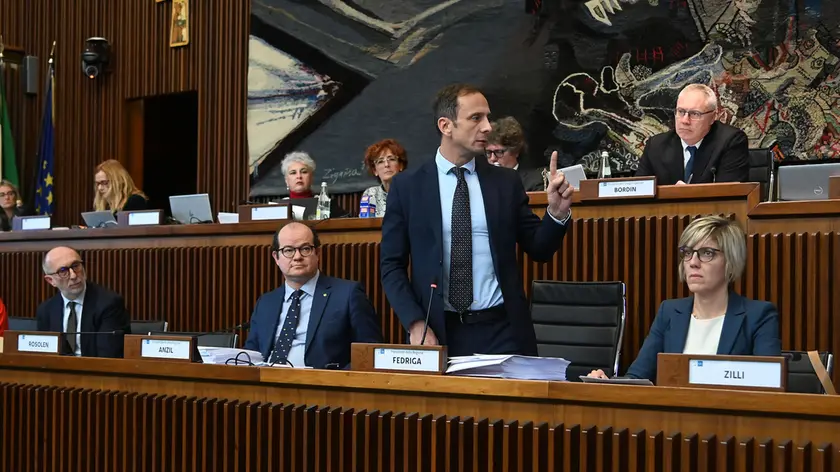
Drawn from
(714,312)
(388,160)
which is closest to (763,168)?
(388,160)

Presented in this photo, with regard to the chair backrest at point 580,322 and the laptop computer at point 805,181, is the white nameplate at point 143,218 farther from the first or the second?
the laptop computer at point 805,181

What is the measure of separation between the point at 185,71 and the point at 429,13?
2.47m

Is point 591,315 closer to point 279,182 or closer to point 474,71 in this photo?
point 474,71

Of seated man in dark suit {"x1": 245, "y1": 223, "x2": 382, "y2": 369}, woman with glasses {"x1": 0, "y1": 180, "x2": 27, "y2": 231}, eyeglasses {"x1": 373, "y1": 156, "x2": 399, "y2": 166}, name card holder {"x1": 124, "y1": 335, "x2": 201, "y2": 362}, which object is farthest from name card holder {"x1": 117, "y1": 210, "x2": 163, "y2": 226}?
name card holder {"x1": 124, "y1": 335, "x2": 201, "y2": 362}

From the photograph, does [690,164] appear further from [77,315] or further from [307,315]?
[77,315]

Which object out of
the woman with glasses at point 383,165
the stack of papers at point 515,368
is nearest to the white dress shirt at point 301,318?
the stack of papers at point 515,368

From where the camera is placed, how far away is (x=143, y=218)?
6668mm

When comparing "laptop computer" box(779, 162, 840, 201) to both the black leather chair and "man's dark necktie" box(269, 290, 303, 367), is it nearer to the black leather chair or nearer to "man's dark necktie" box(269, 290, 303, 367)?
the black leather chair

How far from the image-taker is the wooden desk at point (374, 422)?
230cm

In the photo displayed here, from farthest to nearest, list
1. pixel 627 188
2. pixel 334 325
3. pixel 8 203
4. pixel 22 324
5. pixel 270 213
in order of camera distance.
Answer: pixel 8 203 → pixel 270 213 → pixel 22 324 → pixel 627 188 → pixel 334 325

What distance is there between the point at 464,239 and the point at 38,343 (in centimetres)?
158

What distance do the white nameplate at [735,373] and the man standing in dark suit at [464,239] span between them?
91 centimetres

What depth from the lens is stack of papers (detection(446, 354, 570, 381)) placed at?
108 inches

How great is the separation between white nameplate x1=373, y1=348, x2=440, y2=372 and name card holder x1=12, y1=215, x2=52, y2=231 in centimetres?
498
